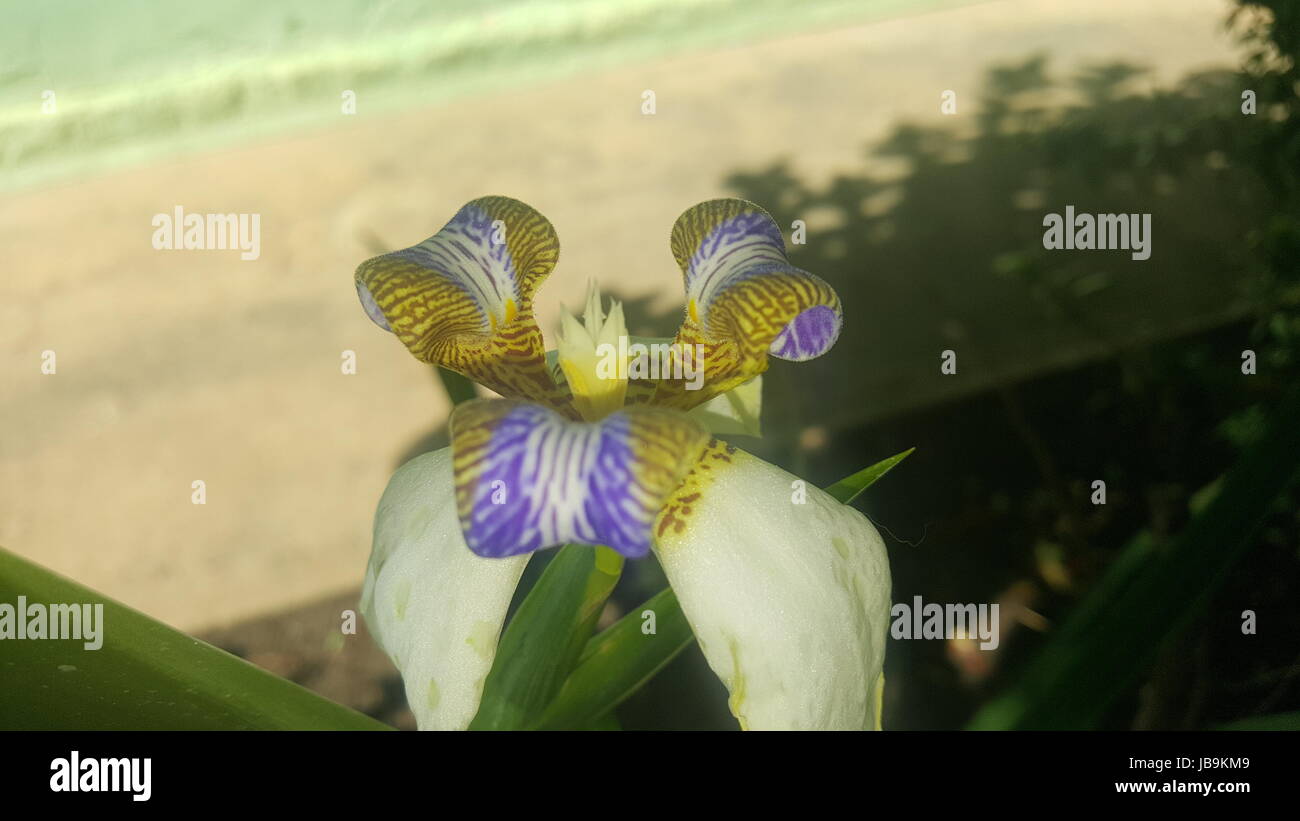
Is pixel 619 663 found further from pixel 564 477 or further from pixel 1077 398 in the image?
pixel 1077 398

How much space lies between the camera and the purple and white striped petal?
667mm

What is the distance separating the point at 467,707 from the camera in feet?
2.43

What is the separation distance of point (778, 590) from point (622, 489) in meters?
0.15

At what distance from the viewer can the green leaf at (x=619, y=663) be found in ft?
3.00

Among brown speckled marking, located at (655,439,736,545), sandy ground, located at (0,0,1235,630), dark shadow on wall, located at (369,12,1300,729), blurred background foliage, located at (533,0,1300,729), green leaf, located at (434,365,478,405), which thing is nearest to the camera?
brown speckled marking, located at (655,439,736,545)

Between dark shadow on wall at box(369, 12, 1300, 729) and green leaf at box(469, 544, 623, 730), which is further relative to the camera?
dark shadow on wall at box(369, 12, 1300, 729)

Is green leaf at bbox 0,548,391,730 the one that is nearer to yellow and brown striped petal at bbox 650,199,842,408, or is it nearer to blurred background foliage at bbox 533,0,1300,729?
yellow and brown striped petal at bbox 650,199,842,408

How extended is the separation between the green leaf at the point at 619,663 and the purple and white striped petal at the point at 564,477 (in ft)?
0.84

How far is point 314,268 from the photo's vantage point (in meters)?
3.15

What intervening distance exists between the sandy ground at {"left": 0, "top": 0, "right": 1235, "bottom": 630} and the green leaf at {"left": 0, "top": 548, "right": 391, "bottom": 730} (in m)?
1.45

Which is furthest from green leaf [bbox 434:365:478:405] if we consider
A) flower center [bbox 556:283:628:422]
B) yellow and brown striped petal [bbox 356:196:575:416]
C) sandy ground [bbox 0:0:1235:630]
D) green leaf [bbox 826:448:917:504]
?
sandy ground [bbox 0:0:1235:630]

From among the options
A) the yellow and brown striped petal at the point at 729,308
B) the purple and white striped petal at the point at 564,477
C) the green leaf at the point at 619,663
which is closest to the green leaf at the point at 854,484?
the green leaf at the point at 619,663

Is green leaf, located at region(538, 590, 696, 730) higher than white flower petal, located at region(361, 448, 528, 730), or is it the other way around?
white flower petal, located at region(361, 448, 528, 730)

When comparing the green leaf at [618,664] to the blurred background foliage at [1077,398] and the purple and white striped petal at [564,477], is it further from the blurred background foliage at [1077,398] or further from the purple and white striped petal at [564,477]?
the blurred background foliage at [1077,398]
